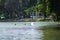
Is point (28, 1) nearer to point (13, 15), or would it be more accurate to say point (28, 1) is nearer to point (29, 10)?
point (29, 10)

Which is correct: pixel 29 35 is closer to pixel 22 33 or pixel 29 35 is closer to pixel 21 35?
pixel 21 35

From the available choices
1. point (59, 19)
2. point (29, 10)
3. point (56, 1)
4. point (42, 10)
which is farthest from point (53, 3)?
point (29, 10)

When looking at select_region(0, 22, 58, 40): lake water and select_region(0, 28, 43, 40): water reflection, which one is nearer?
select_region(0, 28, 43, 40): water reflection

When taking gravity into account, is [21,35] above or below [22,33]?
above

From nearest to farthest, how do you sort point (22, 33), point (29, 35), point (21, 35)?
point (21, 35) < point (29, 35) < point (22, 33)

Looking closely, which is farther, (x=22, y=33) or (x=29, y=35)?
(x=22, y=33)

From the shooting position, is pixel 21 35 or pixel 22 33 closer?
pixel 21 35

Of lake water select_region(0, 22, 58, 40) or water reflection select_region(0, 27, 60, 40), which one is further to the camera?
lake water select_region(0, 22, 58, 40)

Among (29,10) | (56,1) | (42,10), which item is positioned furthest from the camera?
(29,10)

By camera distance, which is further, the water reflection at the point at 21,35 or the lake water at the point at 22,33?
the lake water at the point at 22,33

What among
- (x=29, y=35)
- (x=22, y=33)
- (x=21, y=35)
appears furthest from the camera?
(x=22, y=33)

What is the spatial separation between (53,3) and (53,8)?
4.51ft

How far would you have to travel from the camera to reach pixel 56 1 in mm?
35375

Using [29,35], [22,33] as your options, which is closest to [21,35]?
[29,35]
